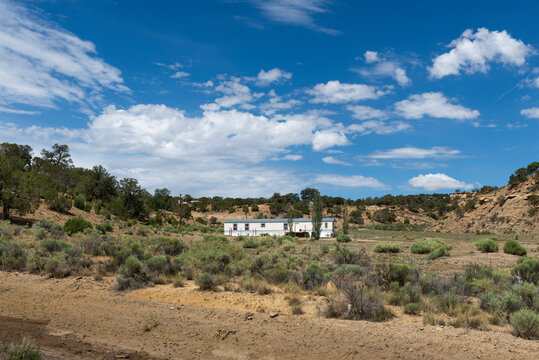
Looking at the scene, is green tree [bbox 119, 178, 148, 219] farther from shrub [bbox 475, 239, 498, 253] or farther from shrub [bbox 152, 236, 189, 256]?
shrub [bbox 475, 239, 498, 253]

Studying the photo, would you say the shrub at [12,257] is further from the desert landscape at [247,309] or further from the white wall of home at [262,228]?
the white wall of home at [262,228]

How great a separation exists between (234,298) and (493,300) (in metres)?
7.44

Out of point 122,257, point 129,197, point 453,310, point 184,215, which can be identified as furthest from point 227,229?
point 453,310

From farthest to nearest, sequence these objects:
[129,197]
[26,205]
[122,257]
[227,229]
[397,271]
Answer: [129,197], [227,229], [26,205], [122,257], [397,271]

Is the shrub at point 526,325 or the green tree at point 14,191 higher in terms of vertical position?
the green tree at point 14,191

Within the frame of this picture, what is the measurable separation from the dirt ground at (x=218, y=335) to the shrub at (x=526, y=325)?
0.25 m

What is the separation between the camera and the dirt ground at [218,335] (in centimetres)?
738

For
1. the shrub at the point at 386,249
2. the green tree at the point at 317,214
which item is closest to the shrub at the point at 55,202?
the green tree at the point at 317,214

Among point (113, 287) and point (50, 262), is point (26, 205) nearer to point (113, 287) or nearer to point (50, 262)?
point (50, 262)

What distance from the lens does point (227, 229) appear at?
50.8 metres

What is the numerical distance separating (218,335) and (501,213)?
60424mm

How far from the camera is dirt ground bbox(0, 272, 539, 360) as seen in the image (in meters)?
7.38

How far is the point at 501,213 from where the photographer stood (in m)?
56.0

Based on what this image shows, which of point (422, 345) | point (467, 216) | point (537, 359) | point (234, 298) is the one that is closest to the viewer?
point (537, 359)
